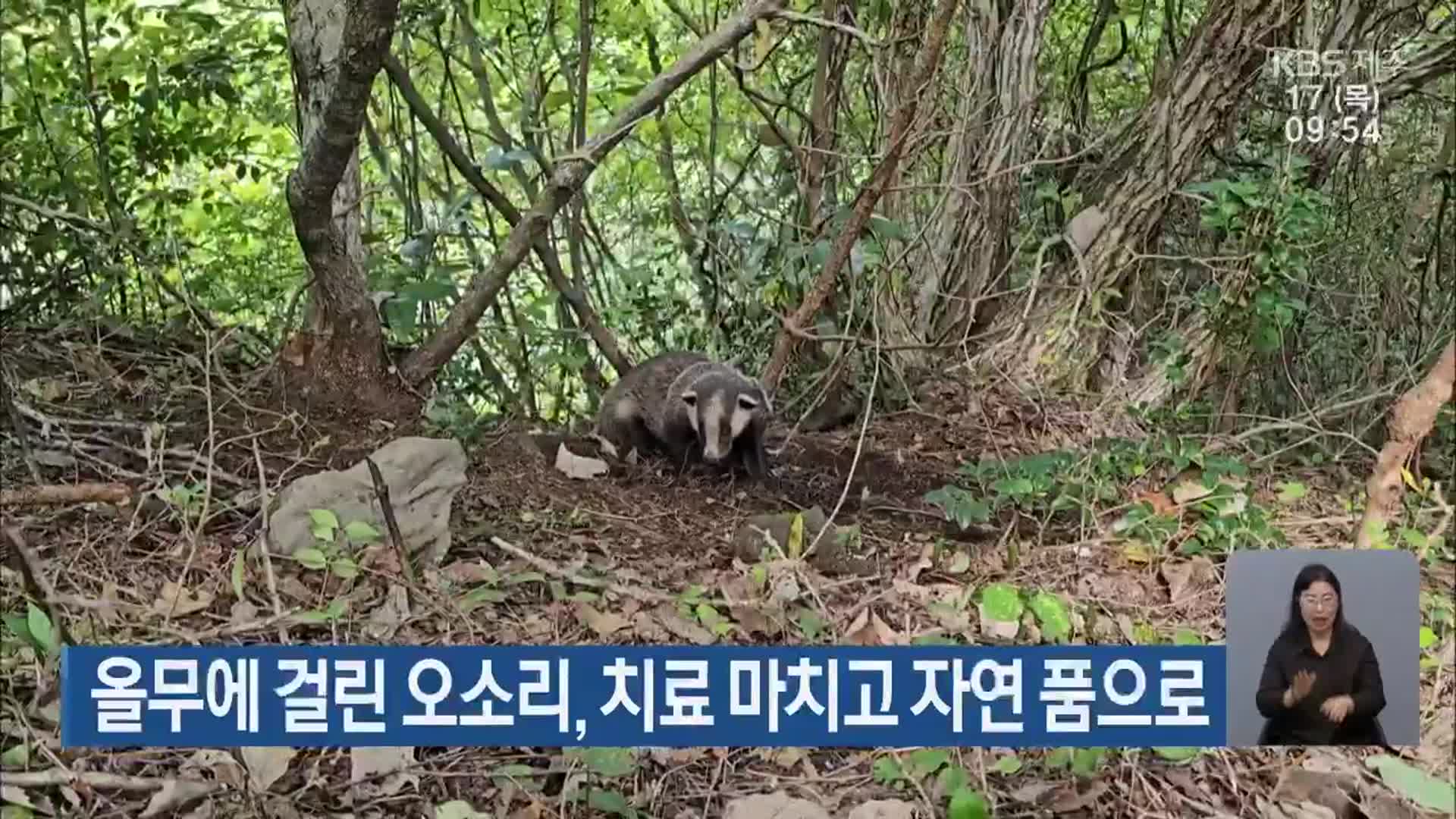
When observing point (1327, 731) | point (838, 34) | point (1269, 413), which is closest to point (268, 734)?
point (1327, 731)

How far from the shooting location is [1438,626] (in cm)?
204

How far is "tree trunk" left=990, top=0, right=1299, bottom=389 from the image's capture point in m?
2.59

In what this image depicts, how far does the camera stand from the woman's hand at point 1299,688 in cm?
202

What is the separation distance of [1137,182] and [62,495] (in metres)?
2.21

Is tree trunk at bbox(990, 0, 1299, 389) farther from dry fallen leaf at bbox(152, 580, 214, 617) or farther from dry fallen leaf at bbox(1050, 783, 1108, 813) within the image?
dry fallen leaf at bbox(152, 580, 214, 617)

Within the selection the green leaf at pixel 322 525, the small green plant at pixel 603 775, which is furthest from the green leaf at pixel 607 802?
the green leaf at pixel 322 525

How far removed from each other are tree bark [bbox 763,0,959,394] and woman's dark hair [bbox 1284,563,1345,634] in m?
1.05

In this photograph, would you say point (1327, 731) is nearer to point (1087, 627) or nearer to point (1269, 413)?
point (1087, 627)

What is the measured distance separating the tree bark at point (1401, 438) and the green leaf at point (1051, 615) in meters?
0.51

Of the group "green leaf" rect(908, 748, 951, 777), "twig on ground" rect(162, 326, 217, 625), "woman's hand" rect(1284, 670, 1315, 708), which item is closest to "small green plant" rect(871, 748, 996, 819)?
"green leaf" rect(908, 748, 951, 777)

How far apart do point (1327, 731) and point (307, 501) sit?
1.75m

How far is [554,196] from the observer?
106 inches

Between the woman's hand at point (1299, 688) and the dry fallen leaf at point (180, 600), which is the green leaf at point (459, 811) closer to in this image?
the dry fallen leaf at point (180, 600)

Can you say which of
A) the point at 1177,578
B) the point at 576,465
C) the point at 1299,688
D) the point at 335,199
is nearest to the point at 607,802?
the point at 576,465
